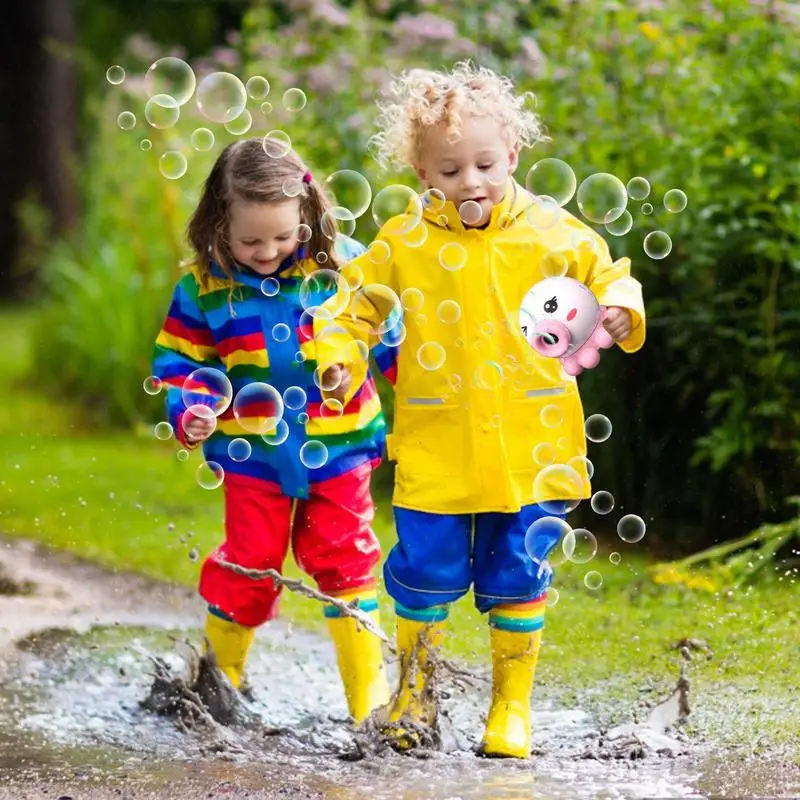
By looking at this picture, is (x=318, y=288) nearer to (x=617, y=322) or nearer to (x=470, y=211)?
(x=470, y=211)

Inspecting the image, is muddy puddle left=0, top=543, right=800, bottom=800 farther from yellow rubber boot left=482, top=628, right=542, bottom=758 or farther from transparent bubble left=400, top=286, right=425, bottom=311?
transparent bubble left=400, top=286, right=425, bottom=311

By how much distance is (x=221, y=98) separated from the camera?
413cm

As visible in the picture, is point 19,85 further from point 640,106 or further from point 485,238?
point 485,238

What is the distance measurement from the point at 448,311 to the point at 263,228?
502mm

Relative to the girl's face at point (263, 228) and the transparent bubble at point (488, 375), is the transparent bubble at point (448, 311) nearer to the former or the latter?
the transparent bubble at point (488, 375)

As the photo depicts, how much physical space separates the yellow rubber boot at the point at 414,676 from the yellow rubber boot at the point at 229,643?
0.52 metres

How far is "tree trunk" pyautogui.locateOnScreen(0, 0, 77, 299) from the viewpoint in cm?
1523

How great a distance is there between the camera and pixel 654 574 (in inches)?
207

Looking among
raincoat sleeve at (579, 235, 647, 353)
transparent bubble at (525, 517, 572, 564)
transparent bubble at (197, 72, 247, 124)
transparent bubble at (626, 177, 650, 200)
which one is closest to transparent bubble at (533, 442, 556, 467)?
transparent bubble at (525, 517, 572, 564)

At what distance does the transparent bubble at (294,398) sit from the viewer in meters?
3.85

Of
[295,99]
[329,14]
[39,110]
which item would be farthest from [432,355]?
[39,110]

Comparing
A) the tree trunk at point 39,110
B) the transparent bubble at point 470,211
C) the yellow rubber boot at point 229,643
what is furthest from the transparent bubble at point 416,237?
the tree trunk at point 39,110

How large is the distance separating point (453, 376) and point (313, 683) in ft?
4.29

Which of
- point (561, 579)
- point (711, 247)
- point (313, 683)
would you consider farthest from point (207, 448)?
point (711, 247)
